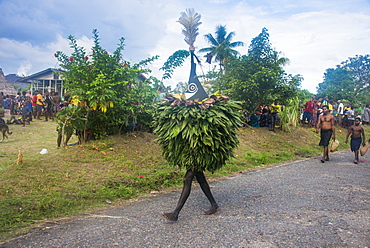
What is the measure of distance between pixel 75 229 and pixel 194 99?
2615 mm

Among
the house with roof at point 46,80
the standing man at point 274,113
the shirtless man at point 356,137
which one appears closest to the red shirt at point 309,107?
the standing man at point 274,113

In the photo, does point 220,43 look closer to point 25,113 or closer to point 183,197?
point 25,113

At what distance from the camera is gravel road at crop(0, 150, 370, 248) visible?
3539 millimetres

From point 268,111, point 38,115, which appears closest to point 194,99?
point 268,111

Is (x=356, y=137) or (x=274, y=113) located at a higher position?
(x=274, y=113)

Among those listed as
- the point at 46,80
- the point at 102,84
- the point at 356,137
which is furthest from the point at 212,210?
the point at 46,80

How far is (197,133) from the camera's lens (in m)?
4.25

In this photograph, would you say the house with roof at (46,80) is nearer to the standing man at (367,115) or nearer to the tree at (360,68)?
the standing man at (367,115)

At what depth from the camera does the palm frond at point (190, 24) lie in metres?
5.14

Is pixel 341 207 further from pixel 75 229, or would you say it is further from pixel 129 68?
pixel 129 68

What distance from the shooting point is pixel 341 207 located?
191 inches

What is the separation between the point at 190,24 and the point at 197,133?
2.08 meters

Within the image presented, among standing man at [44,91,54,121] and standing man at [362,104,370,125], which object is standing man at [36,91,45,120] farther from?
standing man at [362,104,370,125]

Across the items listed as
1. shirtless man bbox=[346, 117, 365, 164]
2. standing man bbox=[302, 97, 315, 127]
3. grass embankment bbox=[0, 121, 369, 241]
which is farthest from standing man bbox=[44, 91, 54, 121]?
standing man bbox=[302, 97, 315, 127]
